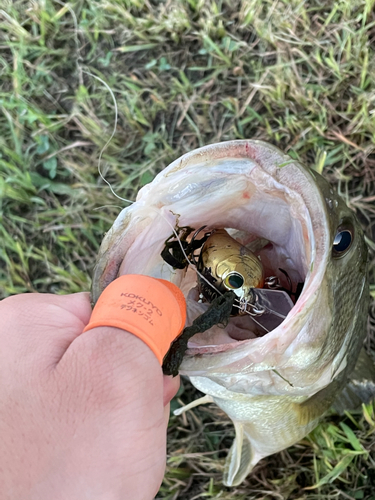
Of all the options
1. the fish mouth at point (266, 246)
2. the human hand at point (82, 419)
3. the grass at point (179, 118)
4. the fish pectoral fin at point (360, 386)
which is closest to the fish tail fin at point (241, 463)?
the grass at point (179, 118)

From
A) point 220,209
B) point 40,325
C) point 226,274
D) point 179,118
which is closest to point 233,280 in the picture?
point 226,274

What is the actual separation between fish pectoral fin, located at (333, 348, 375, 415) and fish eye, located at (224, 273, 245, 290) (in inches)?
Answer: 46.6

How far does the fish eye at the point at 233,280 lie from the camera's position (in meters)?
1.34

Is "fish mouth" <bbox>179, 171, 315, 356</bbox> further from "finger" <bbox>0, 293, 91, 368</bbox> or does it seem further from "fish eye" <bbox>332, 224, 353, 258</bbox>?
"finger" <bbox>0, 293, 91, 368</bbox>

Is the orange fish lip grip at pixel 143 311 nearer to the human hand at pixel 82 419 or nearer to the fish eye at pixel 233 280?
the human hand at pixel 82 419

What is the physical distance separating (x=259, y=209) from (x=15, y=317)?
801 millimetres

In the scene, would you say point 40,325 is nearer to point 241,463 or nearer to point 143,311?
point 143,311

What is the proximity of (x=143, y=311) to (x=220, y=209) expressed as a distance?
54 cm

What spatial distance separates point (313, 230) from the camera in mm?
1207

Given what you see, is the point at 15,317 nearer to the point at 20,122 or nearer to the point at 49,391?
the point at 49,391

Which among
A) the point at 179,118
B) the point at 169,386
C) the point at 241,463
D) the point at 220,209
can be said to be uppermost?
the point at 220,209

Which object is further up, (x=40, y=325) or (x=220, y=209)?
(x=220, y=209)

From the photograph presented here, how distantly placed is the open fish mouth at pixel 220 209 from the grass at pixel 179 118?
113cm

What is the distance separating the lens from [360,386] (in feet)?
7.43
